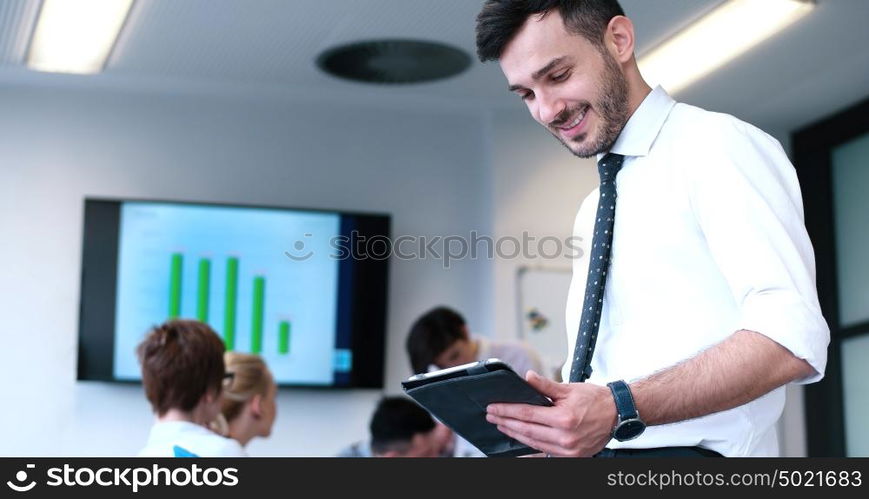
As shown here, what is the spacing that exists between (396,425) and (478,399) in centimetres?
263

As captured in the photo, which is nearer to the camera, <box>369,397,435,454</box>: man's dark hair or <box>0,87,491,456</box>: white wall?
<box>369,397,435,454</box>: man's dark hair

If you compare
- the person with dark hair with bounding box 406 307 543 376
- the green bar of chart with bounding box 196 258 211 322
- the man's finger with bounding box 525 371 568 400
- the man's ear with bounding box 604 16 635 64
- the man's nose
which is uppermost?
the man's ear with bounding box 604 16 635 64

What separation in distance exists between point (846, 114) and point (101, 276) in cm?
343

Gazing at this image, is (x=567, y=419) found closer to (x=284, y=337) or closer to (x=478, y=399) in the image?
(x=478, y=399)

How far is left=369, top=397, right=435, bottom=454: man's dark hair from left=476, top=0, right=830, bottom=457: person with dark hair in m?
2.33

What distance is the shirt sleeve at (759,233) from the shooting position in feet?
4.46

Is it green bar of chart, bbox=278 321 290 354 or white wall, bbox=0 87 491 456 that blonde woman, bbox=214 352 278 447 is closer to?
green bar of chart, bbox=278 321 290 354

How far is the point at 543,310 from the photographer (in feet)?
17.2

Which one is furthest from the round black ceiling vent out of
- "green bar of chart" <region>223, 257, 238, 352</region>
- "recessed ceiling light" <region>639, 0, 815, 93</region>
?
"green bar of chart" <region>223, 257, 238, 352</region>

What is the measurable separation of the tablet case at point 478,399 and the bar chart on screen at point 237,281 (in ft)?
11.3

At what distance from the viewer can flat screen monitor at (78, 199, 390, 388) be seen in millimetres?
4809

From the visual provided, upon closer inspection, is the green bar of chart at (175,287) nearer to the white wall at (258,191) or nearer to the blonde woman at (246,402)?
the white wall at (258,191)

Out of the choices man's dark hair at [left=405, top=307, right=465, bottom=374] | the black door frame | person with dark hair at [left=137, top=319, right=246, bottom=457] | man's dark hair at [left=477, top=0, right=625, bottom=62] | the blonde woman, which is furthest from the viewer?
the black door frame

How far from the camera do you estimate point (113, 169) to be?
5.01m
